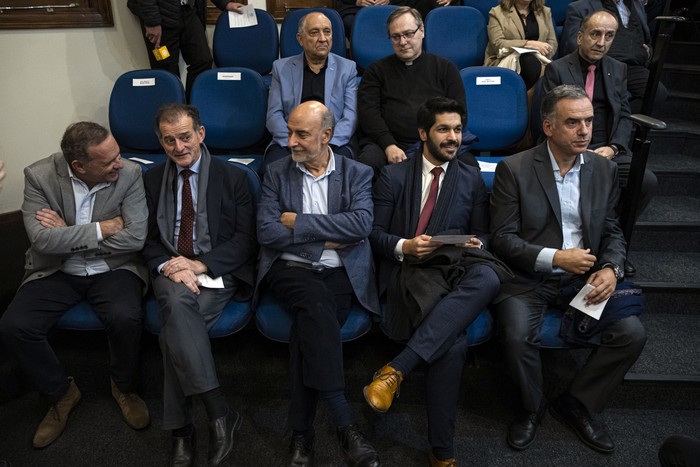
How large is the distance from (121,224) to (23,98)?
1761mm

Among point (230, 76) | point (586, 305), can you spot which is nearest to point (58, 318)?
point (230, 76)

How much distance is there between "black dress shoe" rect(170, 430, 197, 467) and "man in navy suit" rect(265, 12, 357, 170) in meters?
1.53

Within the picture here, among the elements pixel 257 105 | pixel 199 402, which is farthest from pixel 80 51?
pixel 199 402

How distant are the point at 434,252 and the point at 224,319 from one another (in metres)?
0.89

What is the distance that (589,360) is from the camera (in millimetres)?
1984

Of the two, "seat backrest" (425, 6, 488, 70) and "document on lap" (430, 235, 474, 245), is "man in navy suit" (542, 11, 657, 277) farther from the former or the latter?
"document on lap" (430, 235, 474, 245)

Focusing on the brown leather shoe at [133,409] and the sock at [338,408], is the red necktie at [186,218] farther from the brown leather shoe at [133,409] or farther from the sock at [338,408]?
the sock at [338,408]

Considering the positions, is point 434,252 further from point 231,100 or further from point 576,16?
point 576,16

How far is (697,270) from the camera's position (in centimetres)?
255

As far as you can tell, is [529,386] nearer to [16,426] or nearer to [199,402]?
[199,402]

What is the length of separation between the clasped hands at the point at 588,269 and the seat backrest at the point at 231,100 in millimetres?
1914

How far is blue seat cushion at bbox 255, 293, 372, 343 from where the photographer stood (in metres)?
2.01

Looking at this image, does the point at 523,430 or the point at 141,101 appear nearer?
the point at 523,430

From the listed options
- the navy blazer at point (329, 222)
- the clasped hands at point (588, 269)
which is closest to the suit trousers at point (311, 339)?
the navy blazer at point (329, 222)
